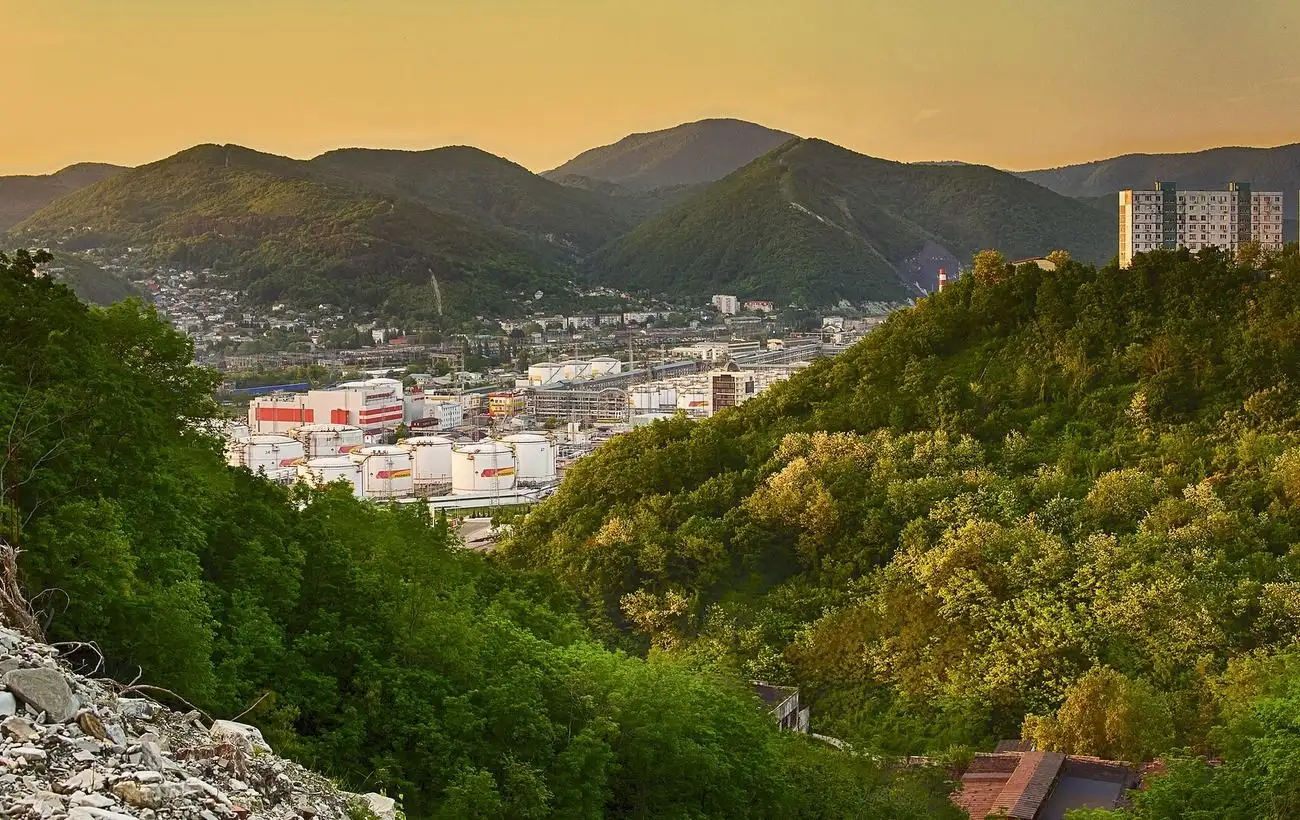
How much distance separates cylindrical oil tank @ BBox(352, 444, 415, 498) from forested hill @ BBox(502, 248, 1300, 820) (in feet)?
47.1

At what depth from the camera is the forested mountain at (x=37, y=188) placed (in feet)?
285

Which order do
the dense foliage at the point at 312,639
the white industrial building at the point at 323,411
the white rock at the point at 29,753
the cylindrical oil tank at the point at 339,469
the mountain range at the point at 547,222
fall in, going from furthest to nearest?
the mountain range at the point at 547,222 < the white industrial building at the point at 323,411 < the cylindrical oil tank at the point at 339,469 < the dense foliage at the point at 312,639 < the white rock at the point at 29,753

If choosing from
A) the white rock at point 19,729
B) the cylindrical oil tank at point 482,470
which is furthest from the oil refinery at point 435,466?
the white rock at point 19,729

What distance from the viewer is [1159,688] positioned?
1123 cm

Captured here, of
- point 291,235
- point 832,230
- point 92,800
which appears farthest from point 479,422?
point 832,230

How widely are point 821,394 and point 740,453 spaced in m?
1.42

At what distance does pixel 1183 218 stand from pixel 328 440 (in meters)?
21.8

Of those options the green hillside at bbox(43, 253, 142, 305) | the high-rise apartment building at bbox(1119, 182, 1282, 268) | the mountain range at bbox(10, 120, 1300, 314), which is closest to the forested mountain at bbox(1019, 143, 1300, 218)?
the mountain range at bbox(10, 120, 1300, 314)

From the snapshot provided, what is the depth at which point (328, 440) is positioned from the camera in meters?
34.7

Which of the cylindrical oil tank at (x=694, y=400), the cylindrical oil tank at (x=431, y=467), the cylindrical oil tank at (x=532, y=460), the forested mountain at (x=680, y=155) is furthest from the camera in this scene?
the forested mountain at (x=680, y=155)

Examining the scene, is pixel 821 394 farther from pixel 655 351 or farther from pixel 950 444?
pixel 655 351

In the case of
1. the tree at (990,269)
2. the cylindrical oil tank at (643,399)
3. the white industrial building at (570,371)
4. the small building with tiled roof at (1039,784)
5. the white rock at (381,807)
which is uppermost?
the tree at (990,269)

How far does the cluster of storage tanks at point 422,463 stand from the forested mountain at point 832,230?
4288 cm

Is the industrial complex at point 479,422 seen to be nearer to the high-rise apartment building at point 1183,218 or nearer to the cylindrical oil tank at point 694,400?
the cylindrical oil tank at point 694,400
